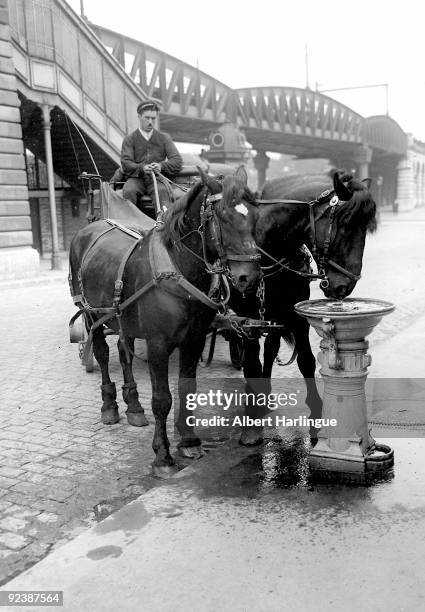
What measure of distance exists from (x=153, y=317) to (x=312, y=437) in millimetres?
1677

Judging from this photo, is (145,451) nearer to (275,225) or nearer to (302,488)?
(302,488)

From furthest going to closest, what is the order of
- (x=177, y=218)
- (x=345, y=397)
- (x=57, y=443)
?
(x=57, y=443)
(x=177, y=218)
(x=345, y=397)

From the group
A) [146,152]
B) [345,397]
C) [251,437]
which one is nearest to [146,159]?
[146,152]

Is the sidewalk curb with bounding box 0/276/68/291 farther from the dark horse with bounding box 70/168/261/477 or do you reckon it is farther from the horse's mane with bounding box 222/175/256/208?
the horse's mane with bounding box 222/175/256/208

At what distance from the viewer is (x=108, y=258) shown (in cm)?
555

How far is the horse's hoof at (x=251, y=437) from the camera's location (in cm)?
500

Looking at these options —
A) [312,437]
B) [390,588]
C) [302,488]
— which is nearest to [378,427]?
Answer: [312,437]

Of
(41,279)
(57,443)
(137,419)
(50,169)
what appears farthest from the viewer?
(50,169)

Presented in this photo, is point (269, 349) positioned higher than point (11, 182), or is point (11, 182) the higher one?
point (11, 182)

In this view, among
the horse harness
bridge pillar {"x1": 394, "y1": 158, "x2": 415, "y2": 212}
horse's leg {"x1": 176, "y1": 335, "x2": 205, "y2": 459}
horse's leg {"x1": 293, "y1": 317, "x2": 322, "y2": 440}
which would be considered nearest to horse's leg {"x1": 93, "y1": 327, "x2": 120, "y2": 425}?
the horse harness

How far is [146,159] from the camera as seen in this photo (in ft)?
23.7

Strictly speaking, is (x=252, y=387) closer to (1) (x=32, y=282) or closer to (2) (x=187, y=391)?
(2) (x=187, y=391)

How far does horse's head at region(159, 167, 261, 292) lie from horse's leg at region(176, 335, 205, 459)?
825 millimetres

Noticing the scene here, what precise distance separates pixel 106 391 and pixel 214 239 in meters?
2.42
